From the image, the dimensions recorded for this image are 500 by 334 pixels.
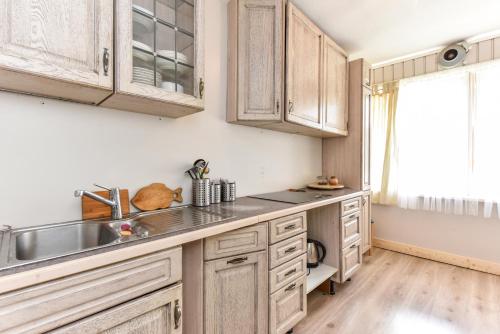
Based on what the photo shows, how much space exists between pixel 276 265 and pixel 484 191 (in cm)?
257

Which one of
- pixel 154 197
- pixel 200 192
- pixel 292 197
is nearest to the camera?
pixel 154 197

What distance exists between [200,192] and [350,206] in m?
1.47

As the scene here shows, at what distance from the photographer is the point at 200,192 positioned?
1.60 meters

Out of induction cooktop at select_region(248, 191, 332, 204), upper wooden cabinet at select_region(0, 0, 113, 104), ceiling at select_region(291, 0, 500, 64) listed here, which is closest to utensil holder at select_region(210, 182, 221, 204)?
induction cooktop at select_region(248, 191, 332, 204)

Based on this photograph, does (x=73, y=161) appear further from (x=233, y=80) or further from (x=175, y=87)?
(x=233, y=80)

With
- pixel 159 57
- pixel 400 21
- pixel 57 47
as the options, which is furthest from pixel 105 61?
pixel 400 21

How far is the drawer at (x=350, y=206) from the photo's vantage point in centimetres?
213

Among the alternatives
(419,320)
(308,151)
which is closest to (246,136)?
(308,151)

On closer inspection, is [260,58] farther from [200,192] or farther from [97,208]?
[97,208]

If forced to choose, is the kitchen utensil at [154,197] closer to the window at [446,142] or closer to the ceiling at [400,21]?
the ceiling at [400,21]

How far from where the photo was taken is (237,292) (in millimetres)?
1264

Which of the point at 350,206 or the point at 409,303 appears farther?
the point at 350,206

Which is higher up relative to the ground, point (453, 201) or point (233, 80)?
point (233, 80)

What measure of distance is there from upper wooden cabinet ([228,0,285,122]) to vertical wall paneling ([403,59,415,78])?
2163mm
